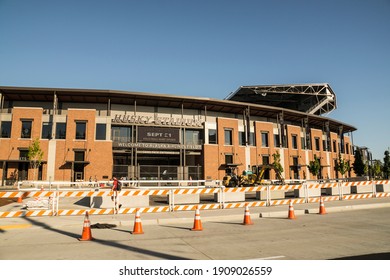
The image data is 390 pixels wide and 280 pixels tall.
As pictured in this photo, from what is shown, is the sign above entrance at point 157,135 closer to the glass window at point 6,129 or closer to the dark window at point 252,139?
the dark window at point 252,139

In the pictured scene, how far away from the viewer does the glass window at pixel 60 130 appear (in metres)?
40.2

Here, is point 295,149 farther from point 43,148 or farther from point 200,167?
point 43,148

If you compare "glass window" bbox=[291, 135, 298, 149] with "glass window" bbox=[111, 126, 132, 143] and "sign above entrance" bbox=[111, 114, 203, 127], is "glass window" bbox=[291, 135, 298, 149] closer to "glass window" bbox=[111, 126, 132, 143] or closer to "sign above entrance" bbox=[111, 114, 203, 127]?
"sign above entrance" bbox=[111, 114, 203, 127]

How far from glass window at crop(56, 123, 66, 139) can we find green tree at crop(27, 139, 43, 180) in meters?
3.12

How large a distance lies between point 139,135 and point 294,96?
124 feet

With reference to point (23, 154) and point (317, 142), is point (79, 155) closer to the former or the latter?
point (23, 154)

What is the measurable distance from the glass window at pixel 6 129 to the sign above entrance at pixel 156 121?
1377cm

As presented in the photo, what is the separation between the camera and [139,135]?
42375 millimetres

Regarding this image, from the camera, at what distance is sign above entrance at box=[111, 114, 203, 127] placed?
43.1 metres

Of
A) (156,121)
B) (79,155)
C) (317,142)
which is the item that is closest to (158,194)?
(79,155)

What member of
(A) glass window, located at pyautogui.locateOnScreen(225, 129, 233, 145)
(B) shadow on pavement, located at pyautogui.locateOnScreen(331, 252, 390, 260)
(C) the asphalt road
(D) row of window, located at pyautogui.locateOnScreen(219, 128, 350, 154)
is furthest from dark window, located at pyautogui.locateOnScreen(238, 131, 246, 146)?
(B) shadow on pavement, located at pyautogui.locateOnScreen(331, 252, 390, 260)

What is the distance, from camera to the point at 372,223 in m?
10.7

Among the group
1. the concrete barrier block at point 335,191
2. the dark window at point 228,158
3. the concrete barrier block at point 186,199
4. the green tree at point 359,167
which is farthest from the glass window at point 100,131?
the green tree at point 359,167
